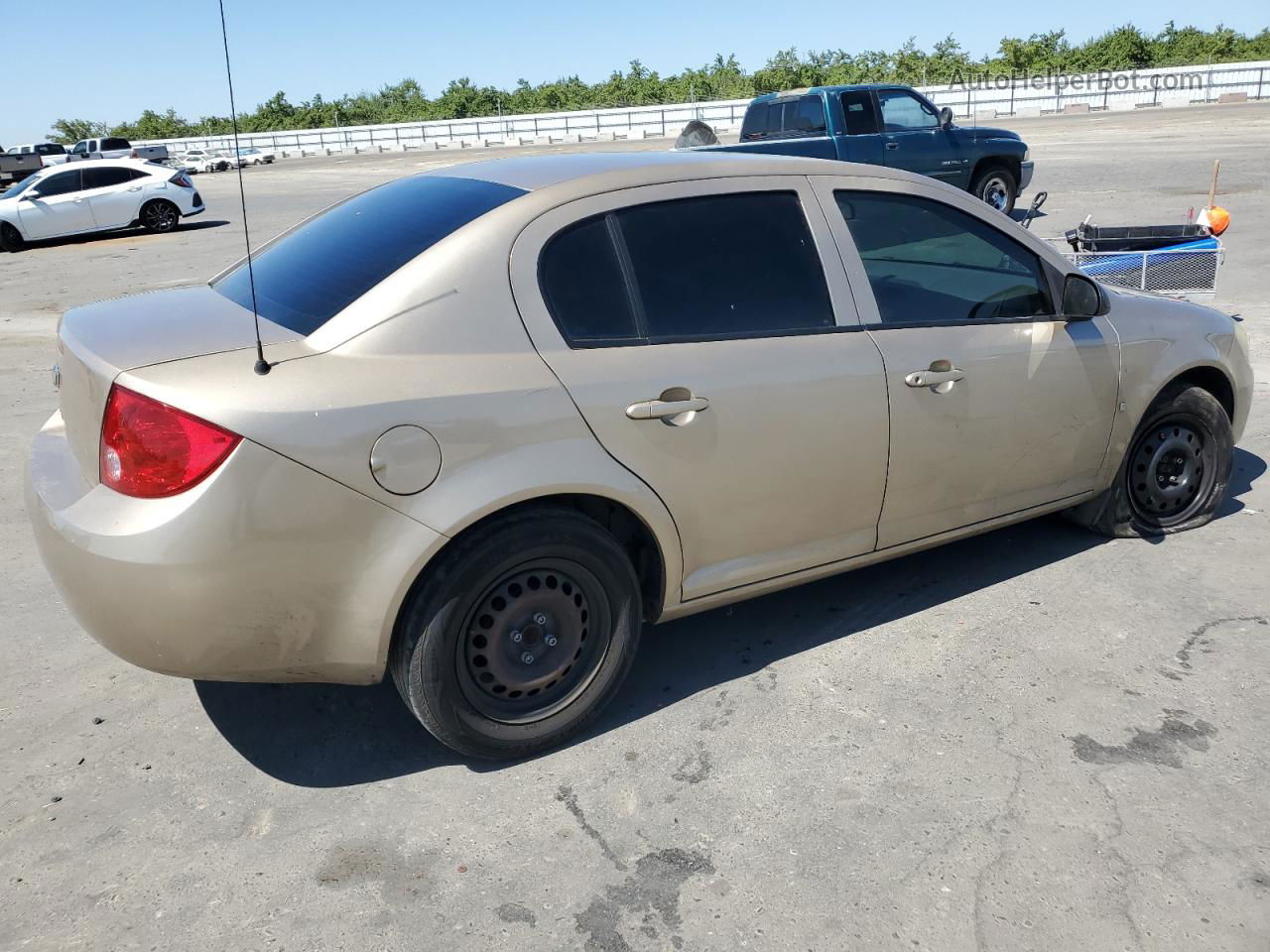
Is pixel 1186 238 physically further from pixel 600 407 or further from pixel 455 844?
pixel 455 844

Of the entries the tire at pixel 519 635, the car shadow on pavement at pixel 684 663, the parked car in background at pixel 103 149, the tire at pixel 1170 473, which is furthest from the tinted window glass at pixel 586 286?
the parked car in background at pixel 103 149

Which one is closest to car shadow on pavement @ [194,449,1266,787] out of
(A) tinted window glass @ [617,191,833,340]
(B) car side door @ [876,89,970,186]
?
(A) tinted window glass @ [617,191,833,340]

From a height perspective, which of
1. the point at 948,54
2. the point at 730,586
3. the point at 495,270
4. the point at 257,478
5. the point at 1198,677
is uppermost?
the point at 948,54

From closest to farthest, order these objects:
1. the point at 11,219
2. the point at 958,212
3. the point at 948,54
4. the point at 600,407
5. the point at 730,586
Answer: the point at 600,407 → the point at 730,586 → the point at 958,212 → the point at 11,219 → the point at 948,54

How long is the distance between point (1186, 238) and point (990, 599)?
11.8 ft

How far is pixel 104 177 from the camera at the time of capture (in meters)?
20.3

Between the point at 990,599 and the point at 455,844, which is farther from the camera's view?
the point at 990,599

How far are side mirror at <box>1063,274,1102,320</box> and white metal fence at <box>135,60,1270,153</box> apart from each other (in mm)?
42569

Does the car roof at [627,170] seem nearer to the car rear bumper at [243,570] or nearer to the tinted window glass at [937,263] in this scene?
the tinted window glass at [937,263]

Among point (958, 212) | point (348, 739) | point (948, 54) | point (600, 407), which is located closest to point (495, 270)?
point (600, 407)

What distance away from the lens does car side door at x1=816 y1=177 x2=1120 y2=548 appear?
378 cm

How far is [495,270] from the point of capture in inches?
122

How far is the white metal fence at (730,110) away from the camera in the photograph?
161 ft

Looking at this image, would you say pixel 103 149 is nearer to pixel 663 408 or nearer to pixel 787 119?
pixel 787 119
